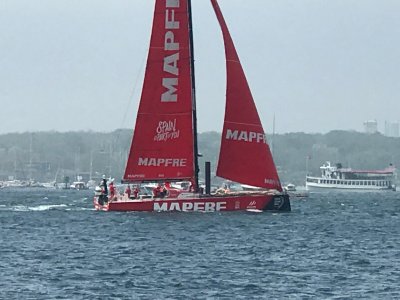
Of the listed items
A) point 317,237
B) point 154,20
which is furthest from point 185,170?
point 317,237

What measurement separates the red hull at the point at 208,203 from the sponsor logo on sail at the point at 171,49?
17.2ft

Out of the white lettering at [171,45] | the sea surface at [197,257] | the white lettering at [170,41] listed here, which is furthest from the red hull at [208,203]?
Result: the white lettering at [170,41]

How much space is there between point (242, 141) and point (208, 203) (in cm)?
362

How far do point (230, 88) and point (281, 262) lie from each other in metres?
22.5

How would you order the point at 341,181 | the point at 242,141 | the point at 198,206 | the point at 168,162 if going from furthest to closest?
the point at 341,181 < the point at 168,162 < the point at 242,141 < the point at 198,206

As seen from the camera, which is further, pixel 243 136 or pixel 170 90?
pixel 170 90

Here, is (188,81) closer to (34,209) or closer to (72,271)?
(34,209)

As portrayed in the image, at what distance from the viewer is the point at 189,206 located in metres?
60.9

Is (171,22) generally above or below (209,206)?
above

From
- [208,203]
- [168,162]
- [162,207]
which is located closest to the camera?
[208,203]

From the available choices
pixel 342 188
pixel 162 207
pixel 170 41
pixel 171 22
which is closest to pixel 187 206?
pixel 162 207

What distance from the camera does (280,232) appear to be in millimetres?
53844

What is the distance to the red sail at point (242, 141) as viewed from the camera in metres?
62.2

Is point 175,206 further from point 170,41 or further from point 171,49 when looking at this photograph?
point 170,41
